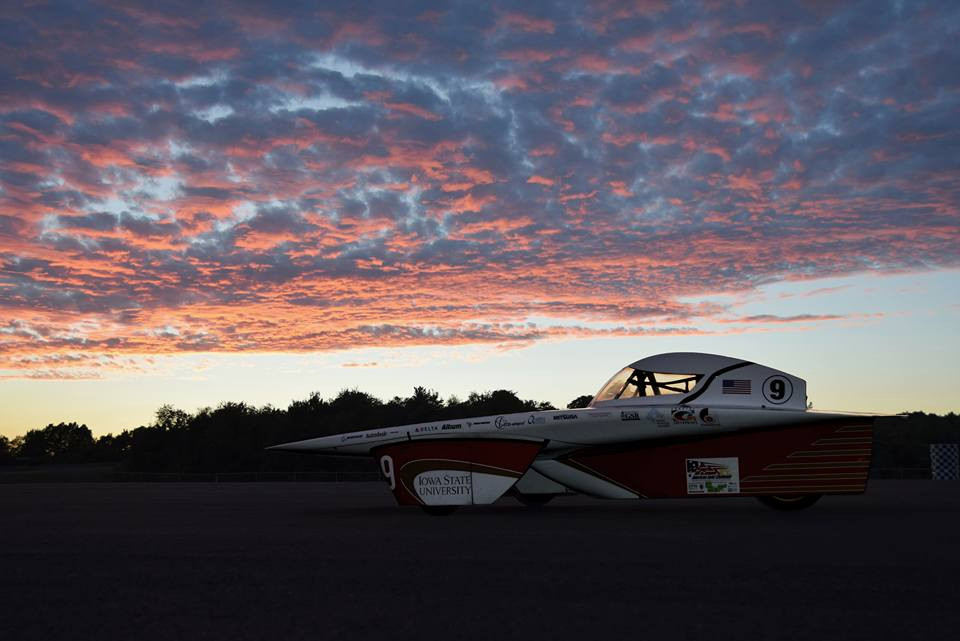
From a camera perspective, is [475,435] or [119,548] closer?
[119,548]

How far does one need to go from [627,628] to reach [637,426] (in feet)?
39.2

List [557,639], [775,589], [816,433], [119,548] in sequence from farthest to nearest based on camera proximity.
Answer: [816,433] → [119,548] → [775,589] → [557,639]

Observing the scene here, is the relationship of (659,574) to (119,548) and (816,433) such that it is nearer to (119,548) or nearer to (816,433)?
(119,548)

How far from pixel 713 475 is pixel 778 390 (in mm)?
2175

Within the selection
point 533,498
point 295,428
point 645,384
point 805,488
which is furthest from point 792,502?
point 295,428

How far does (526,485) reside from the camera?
63.9ft

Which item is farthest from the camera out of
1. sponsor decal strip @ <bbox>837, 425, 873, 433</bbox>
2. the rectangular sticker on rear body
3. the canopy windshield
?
the canopy windshield

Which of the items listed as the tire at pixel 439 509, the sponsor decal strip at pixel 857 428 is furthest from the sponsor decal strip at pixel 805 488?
the tire at pixel 439 509

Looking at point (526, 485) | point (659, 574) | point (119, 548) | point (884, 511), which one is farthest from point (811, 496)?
point (119, 548)

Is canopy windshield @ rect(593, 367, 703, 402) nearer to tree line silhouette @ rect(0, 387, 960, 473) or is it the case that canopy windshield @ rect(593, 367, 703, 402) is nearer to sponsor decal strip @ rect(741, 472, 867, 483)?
sponsor decal strip @ rect(741, 472, 867, 483)

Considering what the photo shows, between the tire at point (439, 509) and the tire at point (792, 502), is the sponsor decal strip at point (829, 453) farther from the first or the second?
the tire at point (439, 509)

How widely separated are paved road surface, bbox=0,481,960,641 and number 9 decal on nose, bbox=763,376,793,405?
3009mm

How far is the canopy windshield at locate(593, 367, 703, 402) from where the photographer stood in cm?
1825

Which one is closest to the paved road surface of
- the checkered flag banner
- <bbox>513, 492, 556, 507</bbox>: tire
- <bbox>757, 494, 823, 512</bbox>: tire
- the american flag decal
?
<bbox>757, 494, 823, 512</bbox>: tire
